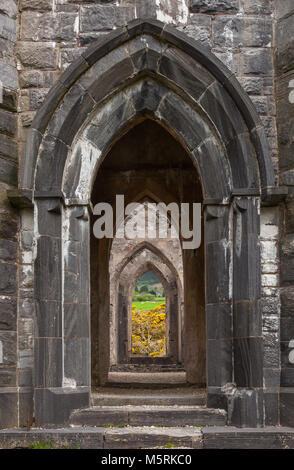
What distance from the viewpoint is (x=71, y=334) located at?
6.16m

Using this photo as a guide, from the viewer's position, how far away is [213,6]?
6.49m

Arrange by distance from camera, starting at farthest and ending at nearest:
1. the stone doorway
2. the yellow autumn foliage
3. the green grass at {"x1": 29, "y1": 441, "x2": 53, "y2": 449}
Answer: the yellow autumn foliage → the stone doorway → the green grass at {"x1": 29, "y1": 441, "x2": 53, "y2": 449}

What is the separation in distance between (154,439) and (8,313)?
1.80 metres

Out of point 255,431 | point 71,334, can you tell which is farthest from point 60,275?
point 255,431

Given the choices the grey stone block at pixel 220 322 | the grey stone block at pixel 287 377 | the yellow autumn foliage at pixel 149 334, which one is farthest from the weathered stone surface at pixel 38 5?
the yellow autumn foliage at pixel 149 334

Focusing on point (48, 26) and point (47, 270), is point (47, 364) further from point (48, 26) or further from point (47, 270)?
point (48, 26)

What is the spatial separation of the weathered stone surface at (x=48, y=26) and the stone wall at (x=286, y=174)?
6.81 feet

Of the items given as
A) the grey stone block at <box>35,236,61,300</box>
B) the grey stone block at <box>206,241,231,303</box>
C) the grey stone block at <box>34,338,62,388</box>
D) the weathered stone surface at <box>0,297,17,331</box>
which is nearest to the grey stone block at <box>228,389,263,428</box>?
the grey stone block at <box>206,241,231,303</box>

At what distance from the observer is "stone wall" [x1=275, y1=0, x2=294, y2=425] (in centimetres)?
603

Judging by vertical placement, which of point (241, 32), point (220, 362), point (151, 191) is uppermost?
point (241, 32)

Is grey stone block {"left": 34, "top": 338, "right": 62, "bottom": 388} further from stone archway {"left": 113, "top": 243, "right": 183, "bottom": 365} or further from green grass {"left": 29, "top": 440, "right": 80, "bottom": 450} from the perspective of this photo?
stone archway {"left": 113, "top": 243, "right": 183, "bottom": 365}

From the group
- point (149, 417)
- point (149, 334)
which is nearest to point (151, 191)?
point (149, 417)

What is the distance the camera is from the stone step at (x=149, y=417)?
19.7 feet

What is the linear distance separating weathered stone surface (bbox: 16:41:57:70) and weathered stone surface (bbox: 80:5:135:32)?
0.39m
